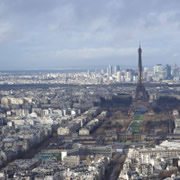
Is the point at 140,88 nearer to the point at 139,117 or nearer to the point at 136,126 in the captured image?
the point at 139,117

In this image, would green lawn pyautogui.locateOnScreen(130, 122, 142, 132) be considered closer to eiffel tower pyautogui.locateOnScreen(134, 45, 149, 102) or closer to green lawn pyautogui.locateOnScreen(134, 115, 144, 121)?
green lawn pyautogui.locateOnScreen(134, 115, 144, 121)

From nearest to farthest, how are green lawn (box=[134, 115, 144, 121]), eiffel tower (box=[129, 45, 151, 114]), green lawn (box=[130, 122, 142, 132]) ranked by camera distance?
1. green lawn (box=[130, 122, 142, 132])
2. green lawn (box=[134, 115, 144, 121])
3. eiffel tower (box=[129, 45, 151, 114])

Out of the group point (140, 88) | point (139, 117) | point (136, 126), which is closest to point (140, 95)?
point (140, 88)

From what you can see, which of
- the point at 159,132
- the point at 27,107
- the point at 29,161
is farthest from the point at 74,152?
the point at 27,107

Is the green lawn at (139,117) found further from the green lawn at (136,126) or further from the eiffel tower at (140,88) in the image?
the eiffel tower at (140,88)

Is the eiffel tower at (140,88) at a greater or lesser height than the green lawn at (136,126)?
greater

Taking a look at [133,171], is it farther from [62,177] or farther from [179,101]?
[179,101]

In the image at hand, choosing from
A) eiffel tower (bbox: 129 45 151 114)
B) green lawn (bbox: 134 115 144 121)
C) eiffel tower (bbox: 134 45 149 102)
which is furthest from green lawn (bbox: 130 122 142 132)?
eiffel tower (bbox: 134 45 149 102)

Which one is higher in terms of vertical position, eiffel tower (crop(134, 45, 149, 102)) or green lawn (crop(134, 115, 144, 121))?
eiffel tower (crop(134, 45, 149, 102))

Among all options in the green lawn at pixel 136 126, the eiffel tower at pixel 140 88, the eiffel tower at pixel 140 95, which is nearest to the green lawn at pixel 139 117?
the eiffel tower at pixel 140 95

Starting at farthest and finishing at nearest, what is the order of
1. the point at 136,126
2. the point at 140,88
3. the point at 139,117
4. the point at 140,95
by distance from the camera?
the point at 140,95 < the point at 140,88 < the point at 139,117 < the point at 136,126

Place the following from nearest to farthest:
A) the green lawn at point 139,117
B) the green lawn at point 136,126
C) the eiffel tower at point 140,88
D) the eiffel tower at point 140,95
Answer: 1. the green lawn at point 136,126
2. the green lawn at point 139,117
3. the eiffel tower at point 140,95
4. the eiffel tower at point 140,88

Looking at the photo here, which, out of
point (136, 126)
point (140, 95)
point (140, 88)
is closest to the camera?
point (136, 126)
